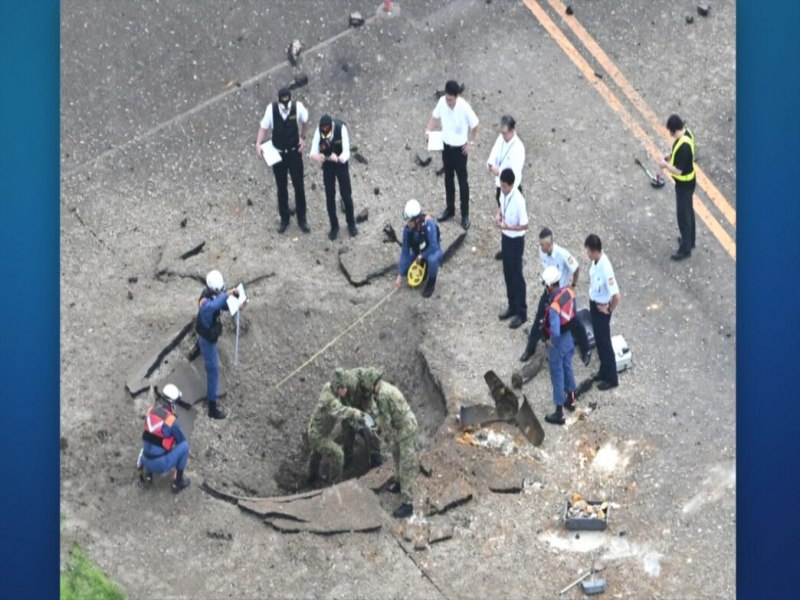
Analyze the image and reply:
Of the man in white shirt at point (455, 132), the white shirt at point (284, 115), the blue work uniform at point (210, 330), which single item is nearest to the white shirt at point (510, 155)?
the man in white shirt at point (455, 132)

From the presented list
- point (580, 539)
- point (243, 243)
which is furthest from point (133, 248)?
point (580, 539)

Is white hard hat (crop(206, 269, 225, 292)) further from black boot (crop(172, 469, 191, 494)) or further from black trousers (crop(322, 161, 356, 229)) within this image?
black trousers (crop(322, 161, 356, 229))

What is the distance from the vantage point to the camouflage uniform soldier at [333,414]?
22.0m

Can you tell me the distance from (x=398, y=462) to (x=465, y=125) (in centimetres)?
434

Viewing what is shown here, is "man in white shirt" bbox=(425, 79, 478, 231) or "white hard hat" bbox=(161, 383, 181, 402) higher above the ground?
"man in white shirt" bbox=(425, 79, 478, 231)

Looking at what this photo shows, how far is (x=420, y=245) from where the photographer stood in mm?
23750

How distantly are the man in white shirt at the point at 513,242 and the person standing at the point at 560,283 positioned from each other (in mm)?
269

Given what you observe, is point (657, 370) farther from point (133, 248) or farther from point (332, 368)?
point (133, 248)

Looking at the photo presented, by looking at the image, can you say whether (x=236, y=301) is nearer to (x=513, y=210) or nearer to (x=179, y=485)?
(x=179, y=485)

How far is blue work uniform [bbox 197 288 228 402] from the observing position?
22.8 m

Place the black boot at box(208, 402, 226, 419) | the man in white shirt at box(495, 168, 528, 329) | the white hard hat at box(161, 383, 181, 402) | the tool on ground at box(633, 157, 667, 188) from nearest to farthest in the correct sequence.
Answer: the white hard hat at box(161, 383, 181, 402) < the man in white shirt at box(495, 168, 528, 329) < the black boot at box(208, 402, 226, 419) < the tool on ground at box(633, 157, 667, 188)

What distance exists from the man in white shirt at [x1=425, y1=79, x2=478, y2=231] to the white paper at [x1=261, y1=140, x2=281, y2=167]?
171cm

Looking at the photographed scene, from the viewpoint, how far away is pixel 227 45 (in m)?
27.2

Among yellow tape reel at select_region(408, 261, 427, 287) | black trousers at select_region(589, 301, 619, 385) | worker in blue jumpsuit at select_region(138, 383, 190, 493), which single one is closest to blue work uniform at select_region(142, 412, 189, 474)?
worker in blue jumpsuit at select_region(138, 383, 190, 493)
